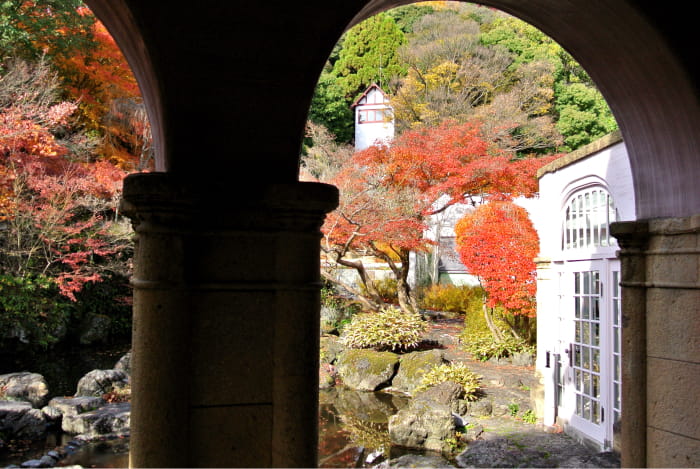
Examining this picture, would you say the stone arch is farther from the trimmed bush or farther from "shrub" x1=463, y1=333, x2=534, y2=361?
the trimmed bush

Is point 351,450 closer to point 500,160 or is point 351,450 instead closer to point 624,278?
point 624,278

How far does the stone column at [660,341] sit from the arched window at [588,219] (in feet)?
9.52

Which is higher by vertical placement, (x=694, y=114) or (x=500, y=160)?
(x=500, y=160)

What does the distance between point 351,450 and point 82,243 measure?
7638mm

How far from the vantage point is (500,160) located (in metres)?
12.6

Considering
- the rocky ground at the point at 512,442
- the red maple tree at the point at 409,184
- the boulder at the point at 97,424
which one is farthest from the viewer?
the red maple tree at the point at 409,184

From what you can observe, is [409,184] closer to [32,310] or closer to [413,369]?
[413,369]

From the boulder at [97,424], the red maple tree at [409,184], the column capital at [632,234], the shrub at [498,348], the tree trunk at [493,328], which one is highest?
the red maple tree at [409,184]

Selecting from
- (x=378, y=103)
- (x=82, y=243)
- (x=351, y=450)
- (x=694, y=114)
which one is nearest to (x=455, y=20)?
(x=378, y=103)

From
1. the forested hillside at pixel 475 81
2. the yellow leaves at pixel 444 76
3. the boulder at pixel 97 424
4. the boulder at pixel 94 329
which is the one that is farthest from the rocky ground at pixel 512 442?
the yellow leaves at pixel 444 76

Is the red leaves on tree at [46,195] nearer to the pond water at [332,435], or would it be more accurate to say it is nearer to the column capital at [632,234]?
the pond water at [332,435]

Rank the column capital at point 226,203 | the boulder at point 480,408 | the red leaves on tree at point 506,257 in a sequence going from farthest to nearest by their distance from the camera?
the red leaves on tree at point 506,257 → the boulder at point 480,408 → the column capital at point 226,203

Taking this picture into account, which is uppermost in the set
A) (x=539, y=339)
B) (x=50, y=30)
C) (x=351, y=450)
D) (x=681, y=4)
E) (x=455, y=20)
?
Answer: (x=455, y=20)

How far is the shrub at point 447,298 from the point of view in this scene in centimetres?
1633
